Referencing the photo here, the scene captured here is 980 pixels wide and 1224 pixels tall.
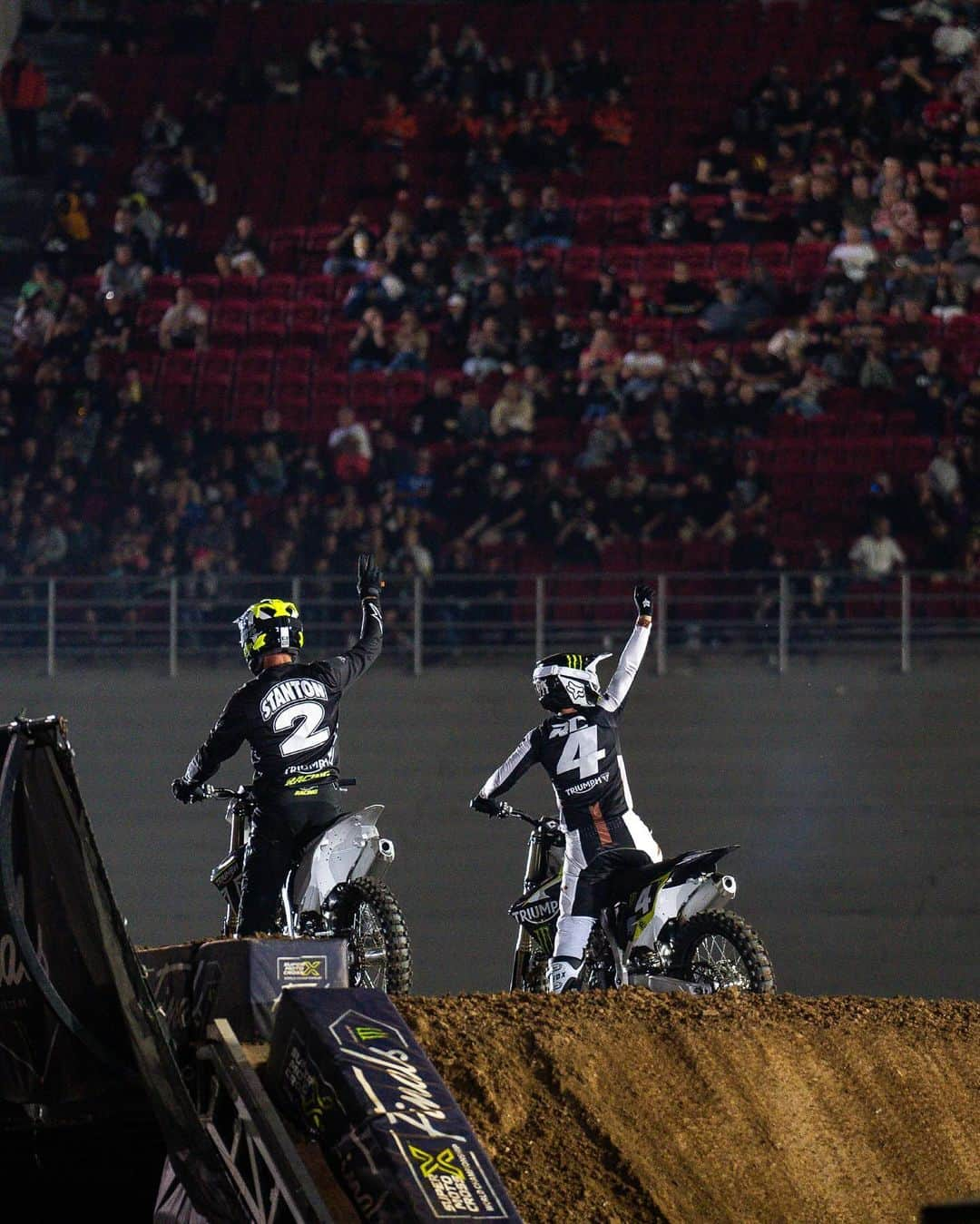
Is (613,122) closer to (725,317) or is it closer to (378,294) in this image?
(378,294)

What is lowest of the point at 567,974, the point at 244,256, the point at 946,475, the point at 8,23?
the point at 567,974

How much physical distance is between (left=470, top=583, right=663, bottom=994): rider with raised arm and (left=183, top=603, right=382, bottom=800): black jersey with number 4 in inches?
34.2

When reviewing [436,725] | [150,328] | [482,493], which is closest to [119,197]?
[150,328]

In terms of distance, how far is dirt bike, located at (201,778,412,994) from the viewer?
8461 millimetres

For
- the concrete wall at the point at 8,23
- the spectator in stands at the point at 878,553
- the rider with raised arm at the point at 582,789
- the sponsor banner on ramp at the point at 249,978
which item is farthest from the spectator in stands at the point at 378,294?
the sponsor banner on ramp at the point at 249,978

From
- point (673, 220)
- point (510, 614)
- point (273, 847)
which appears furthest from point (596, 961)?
point (673, 220)

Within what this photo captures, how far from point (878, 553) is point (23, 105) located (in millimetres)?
11602

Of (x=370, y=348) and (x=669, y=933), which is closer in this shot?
(x=669, y=933)

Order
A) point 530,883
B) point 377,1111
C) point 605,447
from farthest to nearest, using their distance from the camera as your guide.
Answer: point 605,447
point 530,883
point 377,1111

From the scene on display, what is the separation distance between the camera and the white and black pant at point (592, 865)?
875 centimetres

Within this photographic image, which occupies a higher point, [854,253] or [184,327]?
[854,253]

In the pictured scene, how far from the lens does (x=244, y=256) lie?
64.1 ft

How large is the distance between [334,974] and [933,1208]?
2400 mm

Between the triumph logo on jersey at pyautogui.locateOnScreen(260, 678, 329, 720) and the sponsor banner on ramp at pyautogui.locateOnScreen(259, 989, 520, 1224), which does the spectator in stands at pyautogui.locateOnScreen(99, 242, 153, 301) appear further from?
the sponsor banner on ramp at pyautogui.locateOnScreen(259, 989, 520, 1224)
